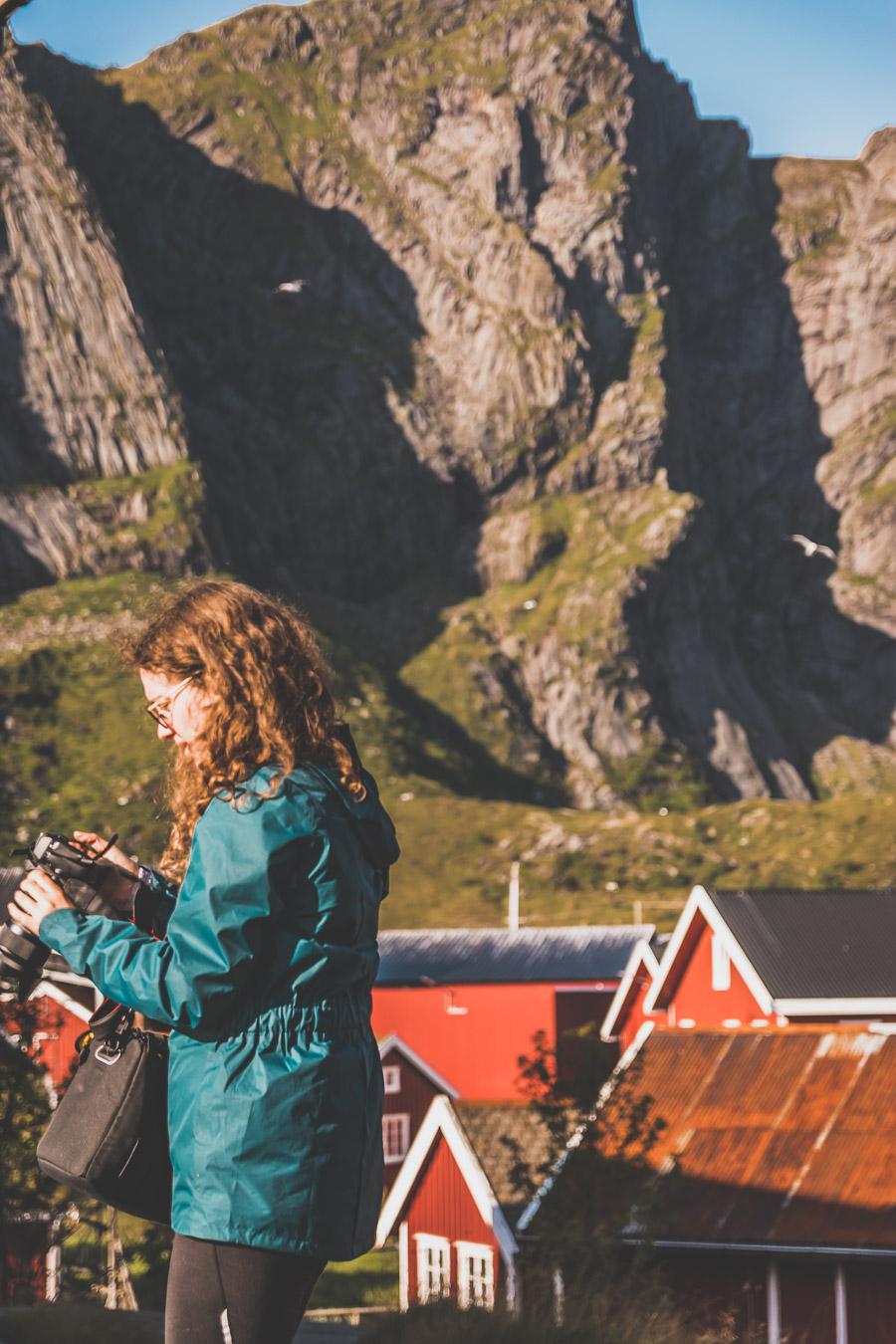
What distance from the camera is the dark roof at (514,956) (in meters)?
45.8

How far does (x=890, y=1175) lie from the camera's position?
17.1 meters

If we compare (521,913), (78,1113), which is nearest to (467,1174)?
(78,1113)

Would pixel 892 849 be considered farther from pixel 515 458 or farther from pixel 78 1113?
pixel 78 1113

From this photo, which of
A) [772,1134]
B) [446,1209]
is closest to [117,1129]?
[772,1134]

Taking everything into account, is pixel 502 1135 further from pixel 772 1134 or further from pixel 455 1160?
pixel 772 1134

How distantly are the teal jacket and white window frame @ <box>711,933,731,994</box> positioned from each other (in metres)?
25.9

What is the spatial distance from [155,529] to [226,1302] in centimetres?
11252

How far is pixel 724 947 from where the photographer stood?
2842 centimetres

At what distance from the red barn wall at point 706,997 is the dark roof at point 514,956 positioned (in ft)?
51.5

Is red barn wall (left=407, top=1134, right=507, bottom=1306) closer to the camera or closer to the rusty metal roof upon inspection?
the rusty metal roof

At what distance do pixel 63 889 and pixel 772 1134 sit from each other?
54.4 feet

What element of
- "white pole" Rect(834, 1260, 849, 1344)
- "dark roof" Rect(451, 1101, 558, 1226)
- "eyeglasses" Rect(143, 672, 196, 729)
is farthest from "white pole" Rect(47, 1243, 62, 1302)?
"eyeglasses" Rect(143, 672, 196, 729)

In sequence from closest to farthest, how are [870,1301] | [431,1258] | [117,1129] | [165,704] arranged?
1. [117,1129]
2. [165,704]
3. [870,1301]
4. [431,1258]

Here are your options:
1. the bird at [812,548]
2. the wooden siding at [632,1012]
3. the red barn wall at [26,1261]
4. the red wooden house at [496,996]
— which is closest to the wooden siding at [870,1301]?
the red barn wall at [26,1261]
